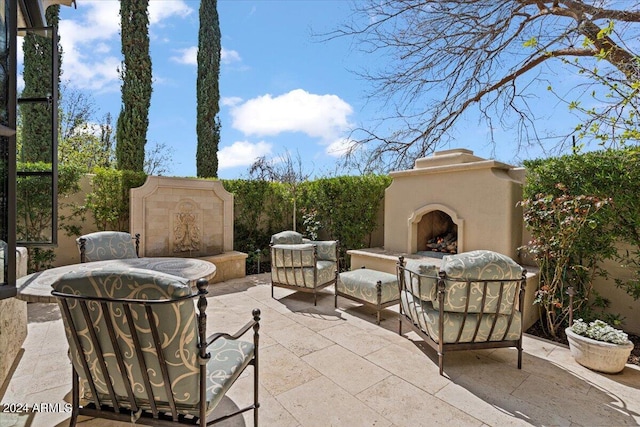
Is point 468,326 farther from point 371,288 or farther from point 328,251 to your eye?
point 328,251

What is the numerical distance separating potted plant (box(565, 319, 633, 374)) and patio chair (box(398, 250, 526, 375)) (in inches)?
26.6

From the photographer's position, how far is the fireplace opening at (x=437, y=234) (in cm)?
584

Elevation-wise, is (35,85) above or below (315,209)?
above

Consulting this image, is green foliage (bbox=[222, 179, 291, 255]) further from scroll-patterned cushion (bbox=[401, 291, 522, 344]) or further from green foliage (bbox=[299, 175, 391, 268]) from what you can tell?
scroll-patterned cushion (bbox=[401, 291, 522, 344])

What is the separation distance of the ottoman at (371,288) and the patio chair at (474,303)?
109 centimetres

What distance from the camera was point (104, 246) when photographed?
12.5 ft

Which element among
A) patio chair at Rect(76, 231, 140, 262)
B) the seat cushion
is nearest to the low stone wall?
patio chair at Rect(76, 231, 140, 262)

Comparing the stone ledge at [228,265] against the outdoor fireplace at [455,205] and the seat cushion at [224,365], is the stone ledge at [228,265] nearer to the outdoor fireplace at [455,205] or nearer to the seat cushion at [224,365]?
the outdoor fireplace at [455,205]

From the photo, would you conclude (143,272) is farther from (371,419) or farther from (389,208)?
(389,208)

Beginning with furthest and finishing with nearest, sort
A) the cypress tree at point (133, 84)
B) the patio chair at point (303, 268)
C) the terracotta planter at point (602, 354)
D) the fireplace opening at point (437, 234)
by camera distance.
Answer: the cypress tree at point (133, 84), the fireplace opening at point (437, 234), the patio chair at point (303, 268), the terracotta planter at point (602, 354)

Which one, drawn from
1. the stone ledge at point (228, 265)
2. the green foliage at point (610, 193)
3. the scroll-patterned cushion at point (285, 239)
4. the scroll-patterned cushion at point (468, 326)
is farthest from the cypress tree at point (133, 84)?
the green foliage at point (610, 193)

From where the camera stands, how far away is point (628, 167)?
340 centimetres

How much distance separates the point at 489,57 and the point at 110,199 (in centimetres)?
750

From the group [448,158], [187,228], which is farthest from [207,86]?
[448,158]
